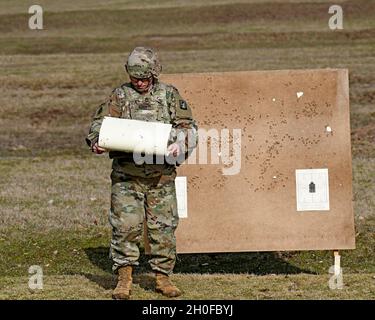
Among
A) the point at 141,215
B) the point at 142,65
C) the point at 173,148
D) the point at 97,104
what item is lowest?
the point at 141,215

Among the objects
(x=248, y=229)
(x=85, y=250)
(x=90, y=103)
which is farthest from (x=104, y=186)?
(x=90, y=103)

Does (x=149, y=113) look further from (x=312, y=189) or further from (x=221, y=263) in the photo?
(x=221, y=263)

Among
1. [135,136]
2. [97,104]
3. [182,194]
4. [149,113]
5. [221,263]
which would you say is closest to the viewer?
[135,136]

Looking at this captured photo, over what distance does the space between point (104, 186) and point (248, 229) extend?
6965mm

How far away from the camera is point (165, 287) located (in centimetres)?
851

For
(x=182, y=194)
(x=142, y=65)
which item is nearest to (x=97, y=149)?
(x=142, y=65)

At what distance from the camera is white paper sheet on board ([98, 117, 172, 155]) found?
318 inches

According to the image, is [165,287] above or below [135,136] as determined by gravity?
below

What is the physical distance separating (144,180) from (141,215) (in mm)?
283

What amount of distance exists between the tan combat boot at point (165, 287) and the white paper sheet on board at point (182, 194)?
2.24m

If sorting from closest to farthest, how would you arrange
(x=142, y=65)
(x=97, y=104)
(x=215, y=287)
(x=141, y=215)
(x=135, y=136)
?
1. (x=135, y=136)
2. (x=142, y=65)
3. (x=141, y=215)
4. (x=215, y=287)
5. (x=97, y=104)

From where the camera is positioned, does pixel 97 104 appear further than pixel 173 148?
Yes

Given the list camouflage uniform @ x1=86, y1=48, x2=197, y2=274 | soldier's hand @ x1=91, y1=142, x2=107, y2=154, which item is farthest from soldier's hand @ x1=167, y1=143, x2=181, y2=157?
soldier's hand @ x1=91, y1=142, x2=107, y2=154

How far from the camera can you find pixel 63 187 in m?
17.4
